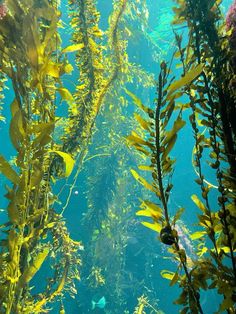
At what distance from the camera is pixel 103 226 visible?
489 inches

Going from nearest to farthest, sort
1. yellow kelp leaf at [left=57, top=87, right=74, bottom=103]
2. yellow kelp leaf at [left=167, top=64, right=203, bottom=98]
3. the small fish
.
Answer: yellow kelp leaf at [left=167, top=64, right=203, bottom=98]
yellow kelp leaf at [left=57, top=87, right=74, bottom=103]
the small fish

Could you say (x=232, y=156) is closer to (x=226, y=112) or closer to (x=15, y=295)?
(x=226, y=112)

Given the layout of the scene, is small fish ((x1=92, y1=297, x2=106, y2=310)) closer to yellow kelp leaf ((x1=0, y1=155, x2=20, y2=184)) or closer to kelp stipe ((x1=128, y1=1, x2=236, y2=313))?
kelp stipe ((x1=128, y1=1, x2=236, y2=313))

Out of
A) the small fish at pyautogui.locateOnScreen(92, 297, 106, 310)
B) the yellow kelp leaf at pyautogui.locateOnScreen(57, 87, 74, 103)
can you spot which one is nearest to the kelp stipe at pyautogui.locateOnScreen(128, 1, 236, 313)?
the yellow kelp leaf at pyautogui.locateOnScreen(57, 87, 74, 103)

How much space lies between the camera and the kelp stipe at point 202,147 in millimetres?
1241

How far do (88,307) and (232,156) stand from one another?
1754 centimetres

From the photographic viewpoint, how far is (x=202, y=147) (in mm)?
1410

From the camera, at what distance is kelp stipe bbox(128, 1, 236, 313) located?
124 cm

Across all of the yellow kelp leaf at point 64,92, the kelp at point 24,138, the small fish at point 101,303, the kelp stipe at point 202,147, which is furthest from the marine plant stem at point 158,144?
the small fish at point 101,303

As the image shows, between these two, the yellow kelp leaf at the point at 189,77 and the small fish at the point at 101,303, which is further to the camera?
the small fish at the point at 101,303

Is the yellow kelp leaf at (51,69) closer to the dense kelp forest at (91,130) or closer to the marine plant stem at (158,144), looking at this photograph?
the dense kelp forest at (91,130)

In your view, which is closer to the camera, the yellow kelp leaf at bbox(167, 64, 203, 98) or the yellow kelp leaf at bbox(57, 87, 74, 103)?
the yellow kelp leaf at bbox(167, 64, 203, 98)

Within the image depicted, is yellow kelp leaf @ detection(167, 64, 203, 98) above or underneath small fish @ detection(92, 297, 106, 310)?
above

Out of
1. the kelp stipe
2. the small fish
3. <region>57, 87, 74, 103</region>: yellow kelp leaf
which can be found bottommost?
the small fish
